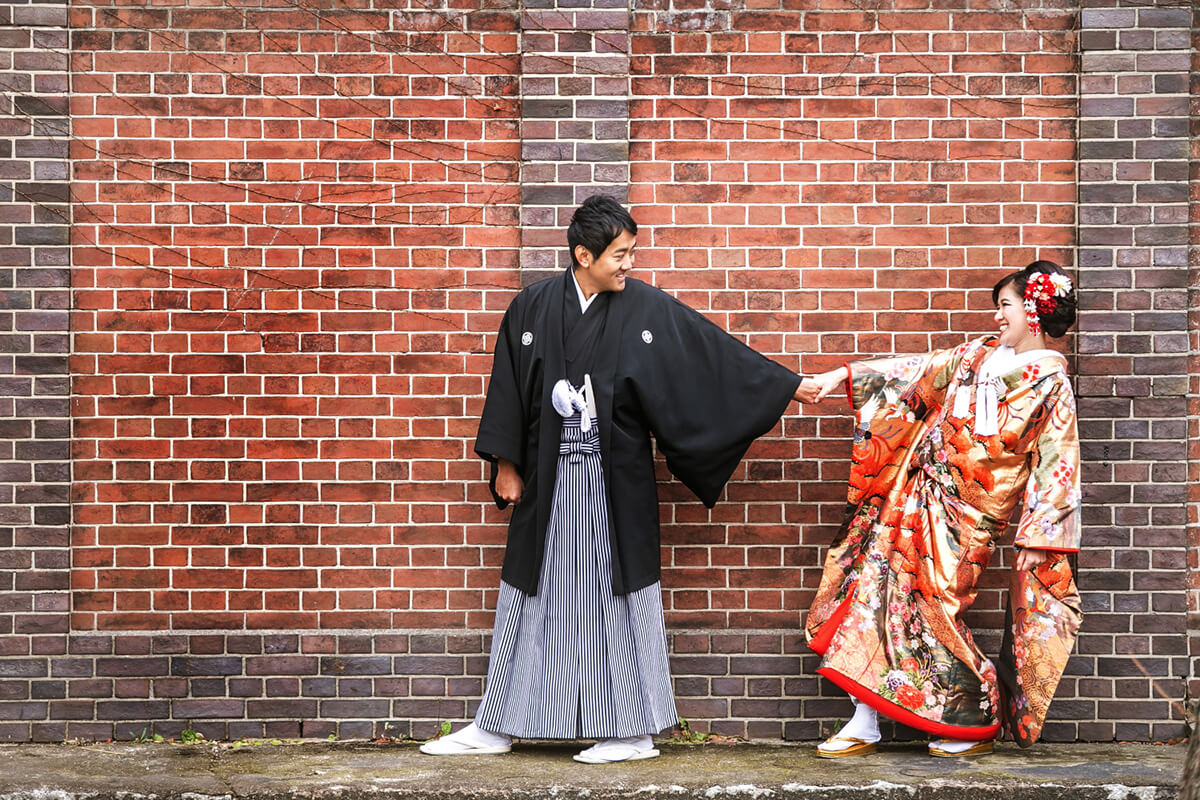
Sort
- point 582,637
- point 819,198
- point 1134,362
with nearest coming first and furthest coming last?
1. point 582,637
2. point 1134,362
3. point 819,198

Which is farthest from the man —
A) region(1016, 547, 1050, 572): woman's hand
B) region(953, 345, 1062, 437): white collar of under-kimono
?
region(1016, 547, 1050, 572): woman's hand

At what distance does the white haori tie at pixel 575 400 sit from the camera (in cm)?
468

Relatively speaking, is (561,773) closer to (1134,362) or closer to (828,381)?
(828,381)

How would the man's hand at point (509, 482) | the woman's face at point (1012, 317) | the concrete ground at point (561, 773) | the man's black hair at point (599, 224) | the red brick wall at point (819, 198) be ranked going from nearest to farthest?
the concrete ground at point (561, 773)
the man's black hair at point (599, 224)
the woman's face at point (1012, 317)
the man's hand at point (509, 482)
the red brick wall at point (819, 198)

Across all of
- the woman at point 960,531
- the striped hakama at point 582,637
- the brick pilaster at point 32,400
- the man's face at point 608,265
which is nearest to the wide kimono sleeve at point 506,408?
the striped hakama at point 582,637

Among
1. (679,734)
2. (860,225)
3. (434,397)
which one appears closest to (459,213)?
(434,397)

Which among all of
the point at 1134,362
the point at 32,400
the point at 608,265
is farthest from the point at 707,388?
the point at 32,400

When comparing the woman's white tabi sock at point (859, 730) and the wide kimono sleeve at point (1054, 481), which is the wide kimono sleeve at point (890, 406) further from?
the woman's white tabi sock at point (859, 730)

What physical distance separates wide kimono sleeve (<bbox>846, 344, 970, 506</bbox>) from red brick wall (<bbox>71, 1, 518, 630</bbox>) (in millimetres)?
1491

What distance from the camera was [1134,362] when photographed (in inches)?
200

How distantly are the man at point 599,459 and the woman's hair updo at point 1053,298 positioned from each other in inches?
35.0

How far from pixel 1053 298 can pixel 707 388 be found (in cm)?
133

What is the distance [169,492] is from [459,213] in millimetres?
1669

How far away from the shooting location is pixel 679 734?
515cm
